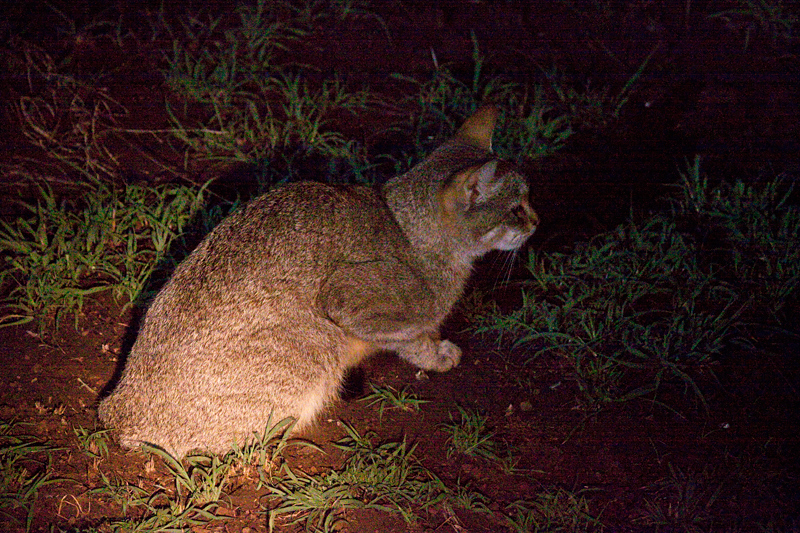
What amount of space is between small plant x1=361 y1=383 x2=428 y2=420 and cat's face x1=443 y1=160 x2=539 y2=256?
3.14 feet

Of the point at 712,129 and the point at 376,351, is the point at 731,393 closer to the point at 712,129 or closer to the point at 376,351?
the point at 376,351

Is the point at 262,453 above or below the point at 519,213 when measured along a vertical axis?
below

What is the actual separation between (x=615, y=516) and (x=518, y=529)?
1.70ft

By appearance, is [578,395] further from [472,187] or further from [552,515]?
[472,187]

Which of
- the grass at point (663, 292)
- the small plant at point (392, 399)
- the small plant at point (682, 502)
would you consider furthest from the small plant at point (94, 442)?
the small plant at point (682, 502)

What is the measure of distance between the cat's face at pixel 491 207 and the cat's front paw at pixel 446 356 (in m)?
0.63

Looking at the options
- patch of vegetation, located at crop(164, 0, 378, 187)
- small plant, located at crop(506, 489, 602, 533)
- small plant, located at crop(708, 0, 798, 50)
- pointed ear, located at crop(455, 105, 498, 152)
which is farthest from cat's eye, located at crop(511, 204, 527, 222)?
small plant, located at crop(708, 0, 798, 50)

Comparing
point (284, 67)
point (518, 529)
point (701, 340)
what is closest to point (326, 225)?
point (518, 529)

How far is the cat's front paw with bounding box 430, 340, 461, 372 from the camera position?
4.71 m

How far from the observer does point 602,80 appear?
7203 mm

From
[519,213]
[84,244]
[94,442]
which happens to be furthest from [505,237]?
[84,244]

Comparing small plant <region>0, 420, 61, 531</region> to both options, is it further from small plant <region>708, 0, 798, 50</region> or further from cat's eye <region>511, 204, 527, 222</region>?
small plant <region>708, 0, 798, 50</region>

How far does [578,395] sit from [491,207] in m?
1.23

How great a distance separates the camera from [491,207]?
4473 millimetres
